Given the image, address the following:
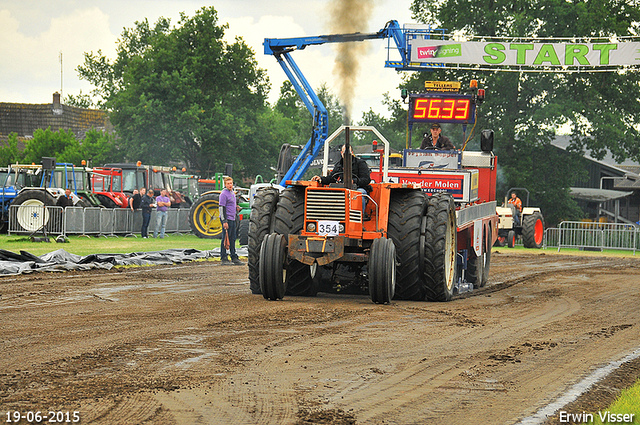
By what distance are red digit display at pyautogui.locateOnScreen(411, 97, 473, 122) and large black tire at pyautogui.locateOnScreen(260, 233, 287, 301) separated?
613cm

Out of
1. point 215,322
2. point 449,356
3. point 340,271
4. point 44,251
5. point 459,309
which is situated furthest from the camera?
point 44,251

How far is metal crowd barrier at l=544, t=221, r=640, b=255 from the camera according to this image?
30672 mm

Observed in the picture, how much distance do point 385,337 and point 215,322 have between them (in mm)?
1879

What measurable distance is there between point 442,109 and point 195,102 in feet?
122

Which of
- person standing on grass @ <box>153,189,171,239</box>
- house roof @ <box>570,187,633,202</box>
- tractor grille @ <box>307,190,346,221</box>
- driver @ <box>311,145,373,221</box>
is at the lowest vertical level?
person standing on grass @ <box>153,189,171,239</box>

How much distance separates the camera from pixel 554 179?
4238 cm

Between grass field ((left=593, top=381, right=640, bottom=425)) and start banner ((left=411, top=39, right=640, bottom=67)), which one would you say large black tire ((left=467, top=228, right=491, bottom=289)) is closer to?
grass field ((left=593, top=381, right=640, bottom=425))

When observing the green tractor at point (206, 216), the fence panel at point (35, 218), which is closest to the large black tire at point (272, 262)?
the fence panel at point (35, 218)

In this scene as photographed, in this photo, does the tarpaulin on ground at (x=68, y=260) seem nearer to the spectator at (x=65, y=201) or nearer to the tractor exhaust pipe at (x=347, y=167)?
the tractor exhaust pipe at (x=347, y=167)

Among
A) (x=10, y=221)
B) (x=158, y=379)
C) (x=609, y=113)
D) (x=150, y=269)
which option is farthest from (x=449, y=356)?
(x=609, y=113)

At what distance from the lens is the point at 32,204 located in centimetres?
2553

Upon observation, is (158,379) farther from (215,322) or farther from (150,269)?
(150,269)

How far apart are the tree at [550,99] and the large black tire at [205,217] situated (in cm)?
1879

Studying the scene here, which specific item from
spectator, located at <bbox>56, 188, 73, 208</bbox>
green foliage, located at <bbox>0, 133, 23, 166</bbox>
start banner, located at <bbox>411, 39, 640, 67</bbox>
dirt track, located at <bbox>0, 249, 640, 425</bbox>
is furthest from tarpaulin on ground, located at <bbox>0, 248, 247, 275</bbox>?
green foliage, located at <bbox>0, 133, 23, 166</bbox>
